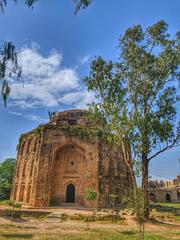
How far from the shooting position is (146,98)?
57.4 ft

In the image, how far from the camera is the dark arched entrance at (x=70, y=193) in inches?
1011

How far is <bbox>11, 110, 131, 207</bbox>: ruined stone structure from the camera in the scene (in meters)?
24.4

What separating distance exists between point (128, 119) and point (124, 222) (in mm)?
9053

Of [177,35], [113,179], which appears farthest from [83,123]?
[177,35]

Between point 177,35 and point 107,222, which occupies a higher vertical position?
point 177,35

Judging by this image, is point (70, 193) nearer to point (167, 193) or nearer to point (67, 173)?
point (67, 173)

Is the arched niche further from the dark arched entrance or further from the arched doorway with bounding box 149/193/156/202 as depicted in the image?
the arched doorway with bounding box 149/193/156/202

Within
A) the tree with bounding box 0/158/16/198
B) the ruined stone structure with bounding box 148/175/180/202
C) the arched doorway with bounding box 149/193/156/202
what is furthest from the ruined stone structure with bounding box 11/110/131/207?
the ruined stone structure with bounding box 148/175/180/202

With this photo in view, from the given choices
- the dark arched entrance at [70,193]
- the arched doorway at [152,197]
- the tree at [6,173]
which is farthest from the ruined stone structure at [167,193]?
the tree at [6,173]

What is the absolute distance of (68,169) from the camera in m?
26.8

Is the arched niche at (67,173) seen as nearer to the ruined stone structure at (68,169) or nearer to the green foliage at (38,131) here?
the ruined stone structure at (68,169)

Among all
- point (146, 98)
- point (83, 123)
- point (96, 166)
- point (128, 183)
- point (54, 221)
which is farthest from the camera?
point (83, 123)

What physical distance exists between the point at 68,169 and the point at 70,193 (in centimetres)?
294

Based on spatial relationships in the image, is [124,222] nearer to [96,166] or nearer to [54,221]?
[54,221]
